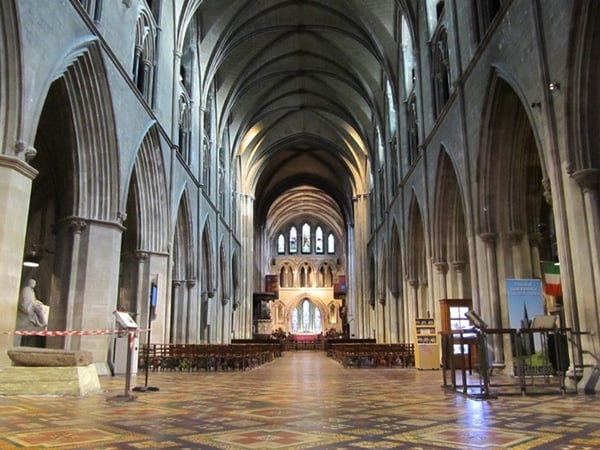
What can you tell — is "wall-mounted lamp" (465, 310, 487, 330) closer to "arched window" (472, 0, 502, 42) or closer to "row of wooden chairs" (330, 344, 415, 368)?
"arched window" (472, 0, 502, 42)

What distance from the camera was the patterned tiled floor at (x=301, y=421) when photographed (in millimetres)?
3930

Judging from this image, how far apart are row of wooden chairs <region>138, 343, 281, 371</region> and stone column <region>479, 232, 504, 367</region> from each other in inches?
288

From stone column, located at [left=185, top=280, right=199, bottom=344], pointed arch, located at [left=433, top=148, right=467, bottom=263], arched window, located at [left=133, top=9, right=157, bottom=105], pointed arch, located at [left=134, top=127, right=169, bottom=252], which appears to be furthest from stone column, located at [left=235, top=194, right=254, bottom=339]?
pointed arch, located at [left=433, top=148, right=467, bottom=263]

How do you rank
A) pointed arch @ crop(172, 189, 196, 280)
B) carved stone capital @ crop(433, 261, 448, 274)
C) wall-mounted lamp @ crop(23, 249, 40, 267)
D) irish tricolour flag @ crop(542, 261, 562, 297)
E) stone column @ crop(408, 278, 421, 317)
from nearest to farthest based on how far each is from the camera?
irish tricolour flag @ crop(542, 261, 562, 297)
wall-mounted lamp @ crop(23, 249, 40, 267)
carved stone capital @ crop(433, 261, 448, 274)
pointed arch @ crop(172, 189, 196, 280)
stone column @ crop(408, 278, 421, 317)

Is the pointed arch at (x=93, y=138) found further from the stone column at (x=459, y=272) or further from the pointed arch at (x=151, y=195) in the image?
the stone column at (x=459, y=272)

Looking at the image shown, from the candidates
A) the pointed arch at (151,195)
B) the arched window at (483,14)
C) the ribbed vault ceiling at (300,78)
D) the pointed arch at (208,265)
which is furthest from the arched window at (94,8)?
the pointed arch at (208,265)

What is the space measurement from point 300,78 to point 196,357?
2073 cm

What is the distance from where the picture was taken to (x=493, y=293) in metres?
12.4

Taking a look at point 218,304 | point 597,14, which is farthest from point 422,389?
point 218,304

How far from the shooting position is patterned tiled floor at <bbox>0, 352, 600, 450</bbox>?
155 inches

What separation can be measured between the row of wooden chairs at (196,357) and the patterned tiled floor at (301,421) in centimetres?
797

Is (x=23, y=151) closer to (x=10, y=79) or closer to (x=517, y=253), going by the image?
(x=10, y=79)

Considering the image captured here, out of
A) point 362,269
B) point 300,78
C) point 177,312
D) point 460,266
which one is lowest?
point 177,312

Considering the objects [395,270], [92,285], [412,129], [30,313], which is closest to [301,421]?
[30,313]
